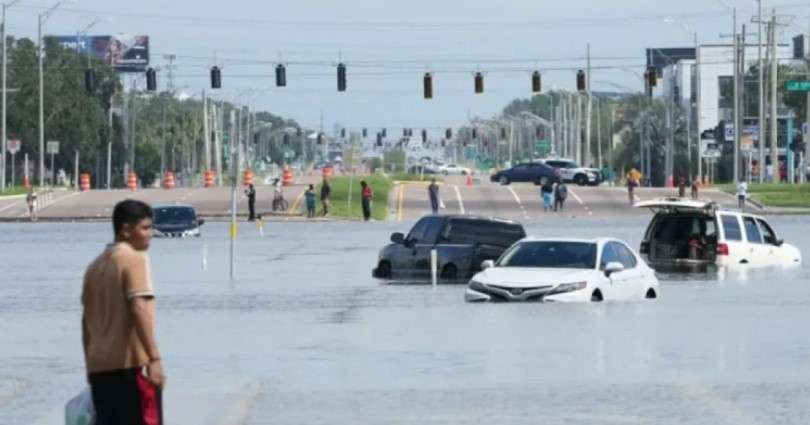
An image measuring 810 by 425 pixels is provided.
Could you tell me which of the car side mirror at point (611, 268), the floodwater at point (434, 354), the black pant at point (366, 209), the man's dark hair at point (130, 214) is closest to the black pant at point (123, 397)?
the man's dark hair at point (130, 214)

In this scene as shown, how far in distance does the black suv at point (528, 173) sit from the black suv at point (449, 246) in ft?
243

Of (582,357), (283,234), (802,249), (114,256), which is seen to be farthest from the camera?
(283,234)

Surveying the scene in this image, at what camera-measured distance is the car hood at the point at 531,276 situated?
32031mm

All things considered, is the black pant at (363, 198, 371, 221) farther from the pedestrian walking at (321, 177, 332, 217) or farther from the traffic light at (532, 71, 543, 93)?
the traffic light at (532, 71, 543, 93)

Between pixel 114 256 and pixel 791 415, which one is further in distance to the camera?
pixel 791 415

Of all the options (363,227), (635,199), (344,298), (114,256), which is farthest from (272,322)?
Result: (635,199)

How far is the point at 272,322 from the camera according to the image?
2984 cm

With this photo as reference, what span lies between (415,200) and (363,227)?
25547 millimetres

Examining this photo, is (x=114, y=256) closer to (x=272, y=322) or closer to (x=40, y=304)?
(x=272, y=322)

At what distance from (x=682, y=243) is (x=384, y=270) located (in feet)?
21.0

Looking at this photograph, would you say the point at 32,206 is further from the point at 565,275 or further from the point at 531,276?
the point at 565,275

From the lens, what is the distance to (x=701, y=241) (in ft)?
148

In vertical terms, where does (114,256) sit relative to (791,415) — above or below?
above

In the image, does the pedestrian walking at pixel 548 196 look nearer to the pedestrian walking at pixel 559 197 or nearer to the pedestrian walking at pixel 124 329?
the pedestrian walking at pixel 559 197
